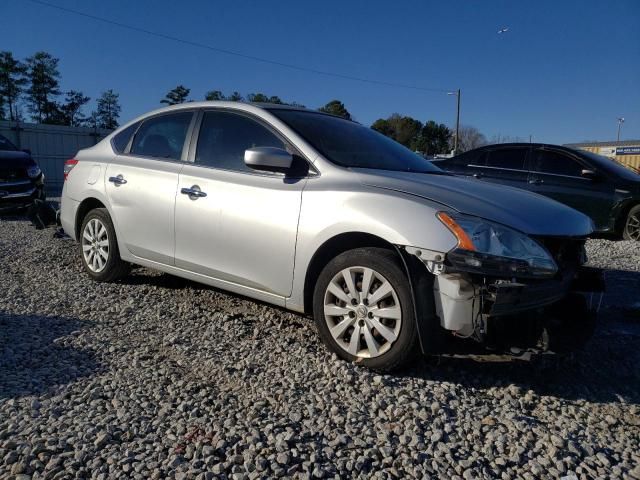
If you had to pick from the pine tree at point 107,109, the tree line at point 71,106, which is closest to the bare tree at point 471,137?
the tree line at point 71,106

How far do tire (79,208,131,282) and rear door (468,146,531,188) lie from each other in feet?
19.8

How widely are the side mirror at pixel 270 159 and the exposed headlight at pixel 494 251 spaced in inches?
43.4

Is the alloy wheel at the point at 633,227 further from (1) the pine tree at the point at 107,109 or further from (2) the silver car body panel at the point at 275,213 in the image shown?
(1) the pine tree at the point at 107,109

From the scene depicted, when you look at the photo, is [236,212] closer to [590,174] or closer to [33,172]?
[590,174]

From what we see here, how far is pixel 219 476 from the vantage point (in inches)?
82.0

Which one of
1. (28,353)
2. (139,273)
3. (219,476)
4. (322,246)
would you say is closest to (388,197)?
(322,246)

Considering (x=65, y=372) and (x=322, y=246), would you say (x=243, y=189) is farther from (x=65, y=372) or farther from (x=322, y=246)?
(x=65, y=372)

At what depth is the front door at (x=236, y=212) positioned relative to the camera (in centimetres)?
353

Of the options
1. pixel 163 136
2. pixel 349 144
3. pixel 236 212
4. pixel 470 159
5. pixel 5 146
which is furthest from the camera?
pixel 5 146

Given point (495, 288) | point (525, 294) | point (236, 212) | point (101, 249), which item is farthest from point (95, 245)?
point (525, 294)

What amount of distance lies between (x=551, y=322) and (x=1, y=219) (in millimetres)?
9639

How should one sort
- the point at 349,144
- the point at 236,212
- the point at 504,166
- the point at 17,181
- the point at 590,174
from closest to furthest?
the point at 236,212
the point at 349,144
the point at 590,174
the point at 504,166
the point at 17,181

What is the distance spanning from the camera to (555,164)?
8.55 metres

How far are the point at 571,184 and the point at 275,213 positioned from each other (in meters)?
6.46
